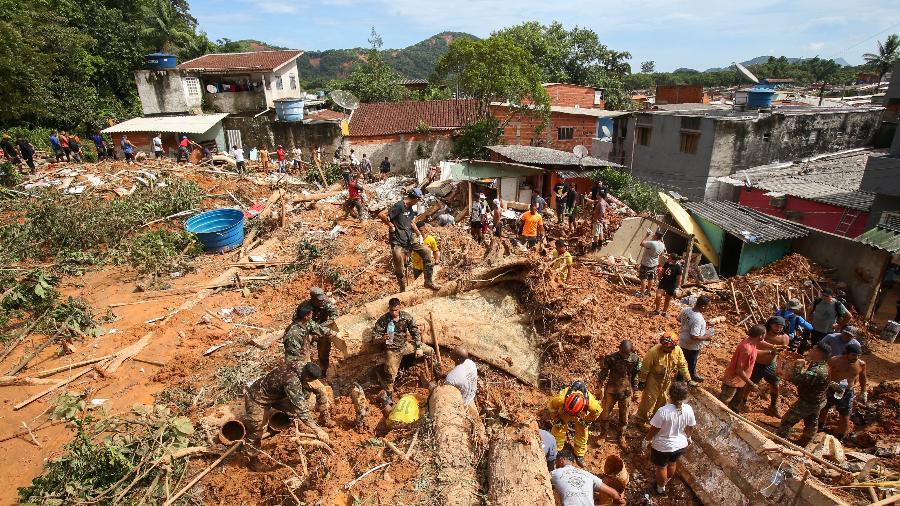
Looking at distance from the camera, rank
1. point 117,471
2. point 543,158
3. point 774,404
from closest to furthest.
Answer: point 117,471
point 774,404
point 543,158

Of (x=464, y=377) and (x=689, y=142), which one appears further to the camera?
(x=689, y=142)

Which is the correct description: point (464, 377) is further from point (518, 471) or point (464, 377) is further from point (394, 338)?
point (518, 471)

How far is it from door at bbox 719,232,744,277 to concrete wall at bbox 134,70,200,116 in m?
28.3

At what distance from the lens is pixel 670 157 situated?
2053 centimetres

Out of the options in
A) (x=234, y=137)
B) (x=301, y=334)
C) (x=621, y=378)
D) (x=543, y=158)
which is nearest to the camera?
(x=621, y=378)

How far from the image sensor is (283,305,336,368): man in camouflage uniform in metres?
6.04

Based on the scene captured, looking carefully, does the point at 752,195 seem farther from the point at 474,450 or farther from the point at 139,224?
the point at 139,224

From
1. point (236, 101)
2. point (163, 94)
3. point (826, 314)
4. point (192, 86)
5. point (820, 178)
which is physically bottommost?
point (826, 314)

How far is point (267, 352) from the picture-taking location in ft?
25.2

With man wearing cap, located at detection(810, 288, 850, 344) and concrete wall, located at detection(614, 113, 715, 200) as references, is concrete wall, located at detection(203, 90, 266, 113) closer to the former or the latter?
concrete wall, located at detection(614, 113, 715, 200)

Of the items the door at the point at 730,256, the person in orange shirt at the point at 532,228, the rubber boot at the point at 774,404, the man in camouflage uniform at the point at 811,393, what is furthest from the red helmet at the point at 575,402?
the door at the point at 730,256

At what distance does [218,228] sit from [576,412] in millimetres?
10886

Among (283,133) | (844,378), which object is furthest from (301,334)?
(283,133)

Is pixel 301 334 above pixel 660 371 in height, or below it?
above
